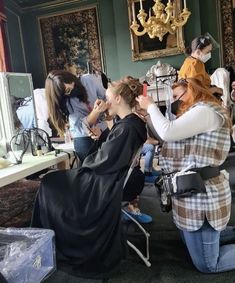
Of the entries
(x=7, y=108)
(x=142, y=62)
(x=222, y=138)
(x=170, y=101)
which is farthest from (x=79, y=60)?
(x=222, y=138)

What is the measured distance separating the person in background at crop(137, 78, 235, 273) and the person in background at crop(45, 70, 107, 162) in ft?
1.66

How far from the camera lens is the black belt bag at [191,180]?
4.09 feet

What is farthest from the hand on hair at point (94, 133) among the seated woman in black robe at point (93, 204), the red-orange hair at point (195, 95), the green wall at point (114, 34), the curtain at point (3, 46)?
the green wall at point (114, 34)

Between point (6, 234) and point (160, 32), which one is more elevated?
point (160, 32)

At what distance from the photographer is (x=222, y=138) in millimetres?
1263

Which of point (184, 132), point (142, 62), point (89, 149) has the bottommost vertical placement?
point (89, 149)

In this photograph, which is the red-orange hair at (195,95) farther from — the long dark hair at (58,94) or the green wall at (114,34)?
the green wall at (114,34)

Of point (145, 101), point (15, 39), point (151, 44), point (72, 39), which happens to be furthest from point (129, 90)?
point (15, 39)

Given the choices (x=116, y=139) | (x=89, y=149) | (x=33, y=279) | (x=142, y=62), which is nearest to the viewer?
(x=33, y=279)

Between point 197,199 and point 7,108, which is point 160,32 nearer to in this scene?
point 7,108

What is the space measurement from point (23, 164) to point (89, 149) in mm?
412

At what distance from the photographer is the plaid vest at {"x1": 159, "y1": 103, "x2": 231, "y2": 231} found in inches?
49.8

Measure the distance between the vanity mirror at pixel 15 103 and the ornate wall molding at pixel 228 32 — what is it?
3174 mm

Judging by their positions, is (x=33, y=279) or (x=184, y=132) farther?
(x=184, y=132)
